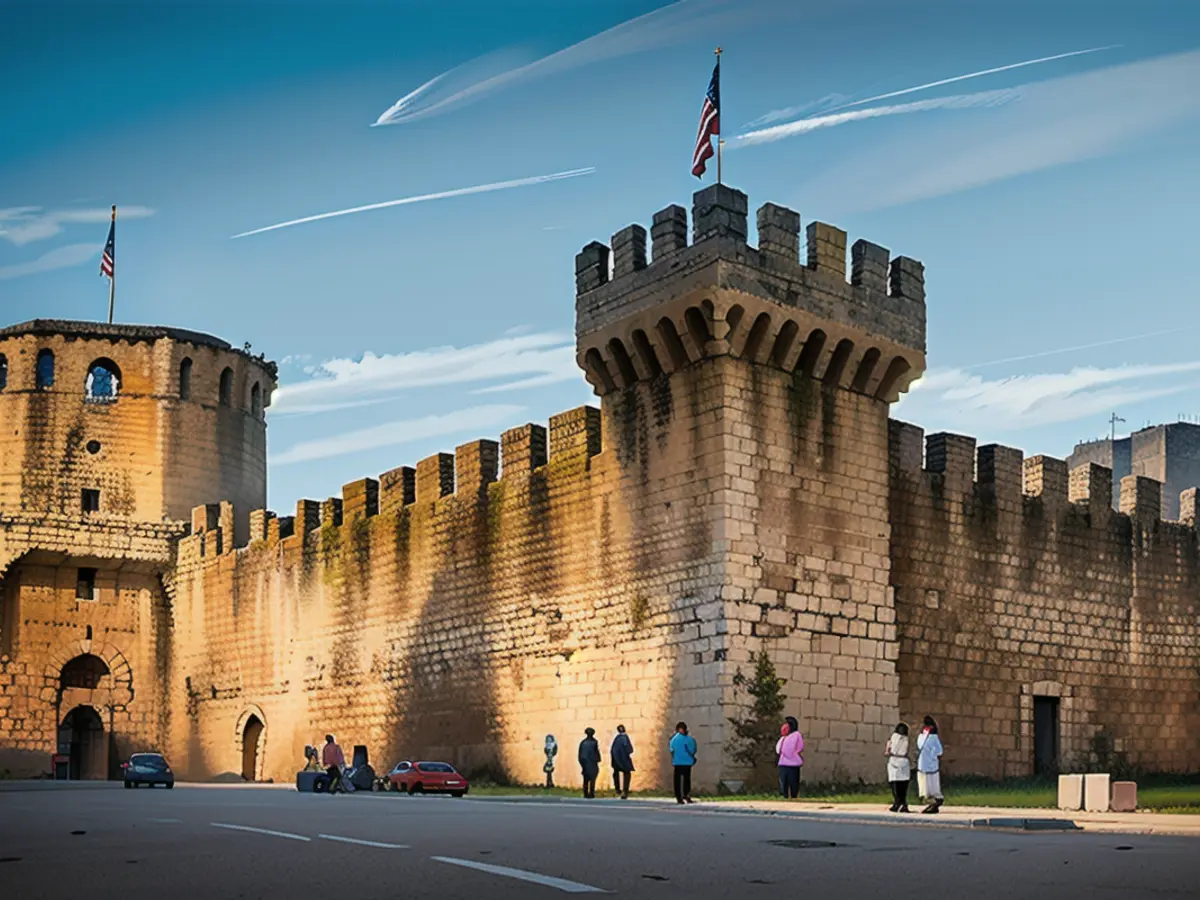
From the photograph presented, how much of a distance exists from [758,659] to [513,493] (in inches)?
275

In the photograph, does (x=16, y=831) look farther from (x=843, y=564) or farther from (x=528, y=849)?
(x=843, y=564)

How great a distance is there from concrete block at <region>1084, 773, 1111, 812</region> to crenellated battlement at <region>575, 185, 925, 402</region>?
8.92m

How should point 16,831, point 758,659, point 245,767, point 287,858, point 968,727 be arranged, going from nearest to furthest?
point 287,858 → point 16,831 → point 758,659 → point 968,727 → point 245,767

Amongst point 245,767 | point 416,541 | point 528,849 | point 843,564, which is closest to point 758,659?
point 843,564

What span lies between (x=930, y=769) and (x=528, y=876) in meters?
9.61

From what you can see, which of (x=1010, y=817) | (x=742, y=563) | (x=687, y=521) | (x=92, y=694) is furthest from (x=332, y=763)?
(x=92, y=694)

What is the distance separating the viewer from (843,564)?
23.8 m

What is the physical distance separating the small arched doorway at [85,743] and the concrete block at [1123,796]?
98.5 ft

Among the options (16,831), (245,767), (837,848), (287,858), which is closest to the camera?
(287,858)

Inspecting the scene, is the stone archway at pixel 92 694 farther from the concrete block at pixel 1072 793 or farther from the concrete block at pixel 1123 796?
the concrete block at pixel 1123 796

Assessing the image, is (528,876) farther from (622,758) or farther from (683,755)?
(622,758)

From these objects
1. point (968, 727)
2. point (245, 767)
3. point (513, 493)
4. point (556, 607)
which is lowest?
point (245, 767)

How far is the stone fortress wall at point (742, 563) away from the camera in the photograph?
74.7 feet

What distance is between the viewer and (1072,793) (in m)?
16.5
